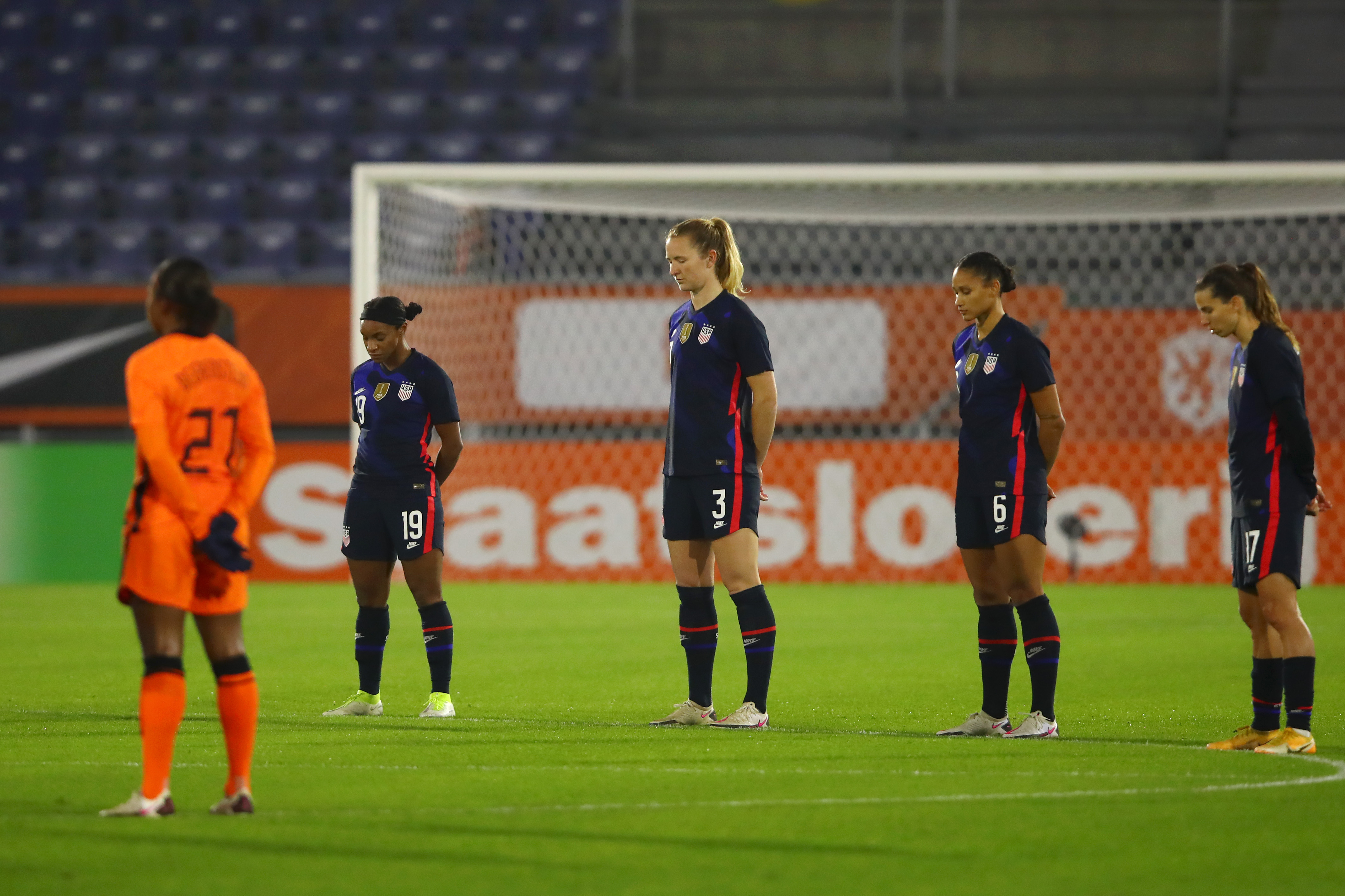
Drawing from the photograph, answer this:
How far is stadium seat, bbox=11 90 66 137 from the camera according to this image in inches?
743

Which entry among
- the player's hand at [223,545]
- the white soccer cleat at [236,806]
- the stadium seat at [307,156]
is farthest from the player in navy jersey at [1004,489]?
the stadium seat at [307,156]

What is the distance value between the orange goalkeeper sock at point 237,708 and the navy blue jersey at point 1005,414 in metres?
2.73

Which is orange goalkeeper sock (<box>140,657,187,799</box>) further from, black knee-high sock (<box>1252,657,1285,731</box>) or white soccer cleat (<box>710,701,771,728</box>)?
black knee-high sock (<box>1252,657,1285,731</box>)

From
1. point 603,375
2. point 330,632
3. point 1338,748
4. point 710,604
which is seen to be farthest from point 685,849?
point 603,375

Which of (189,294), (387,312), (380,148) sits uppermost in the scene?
(380,148)

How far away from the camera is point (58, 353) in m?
14.6

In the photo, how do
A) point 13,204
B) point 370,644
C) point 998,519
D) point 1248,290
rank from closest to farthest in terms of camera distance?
1. point 1248,290
2. point 998,519
3. point 370,644
4. point 13,204

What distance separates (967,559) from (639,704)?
166 centimetres

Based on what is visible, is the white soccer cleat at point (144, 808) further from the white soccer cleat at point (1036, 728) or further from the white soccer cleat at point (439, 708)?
the white soccer cleat at point (1036, 728)

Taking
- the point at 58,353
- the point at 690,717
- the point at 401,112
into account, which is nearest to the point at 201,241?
the point at 401,112

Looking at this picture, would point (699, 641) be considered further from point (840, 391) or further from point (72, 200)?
point (72, 200)

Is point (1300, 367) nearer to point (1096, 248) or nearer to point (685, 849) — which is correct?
point (685, 849)

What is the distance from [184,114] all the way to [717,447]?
14391 mm

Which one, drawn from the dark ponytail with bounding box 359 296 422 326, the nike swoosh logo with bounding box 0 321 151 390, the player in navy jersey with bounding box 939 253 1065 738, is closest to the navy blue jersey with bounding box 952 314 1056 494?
the player in navy jersey with bounding box 939 253 1065 738
